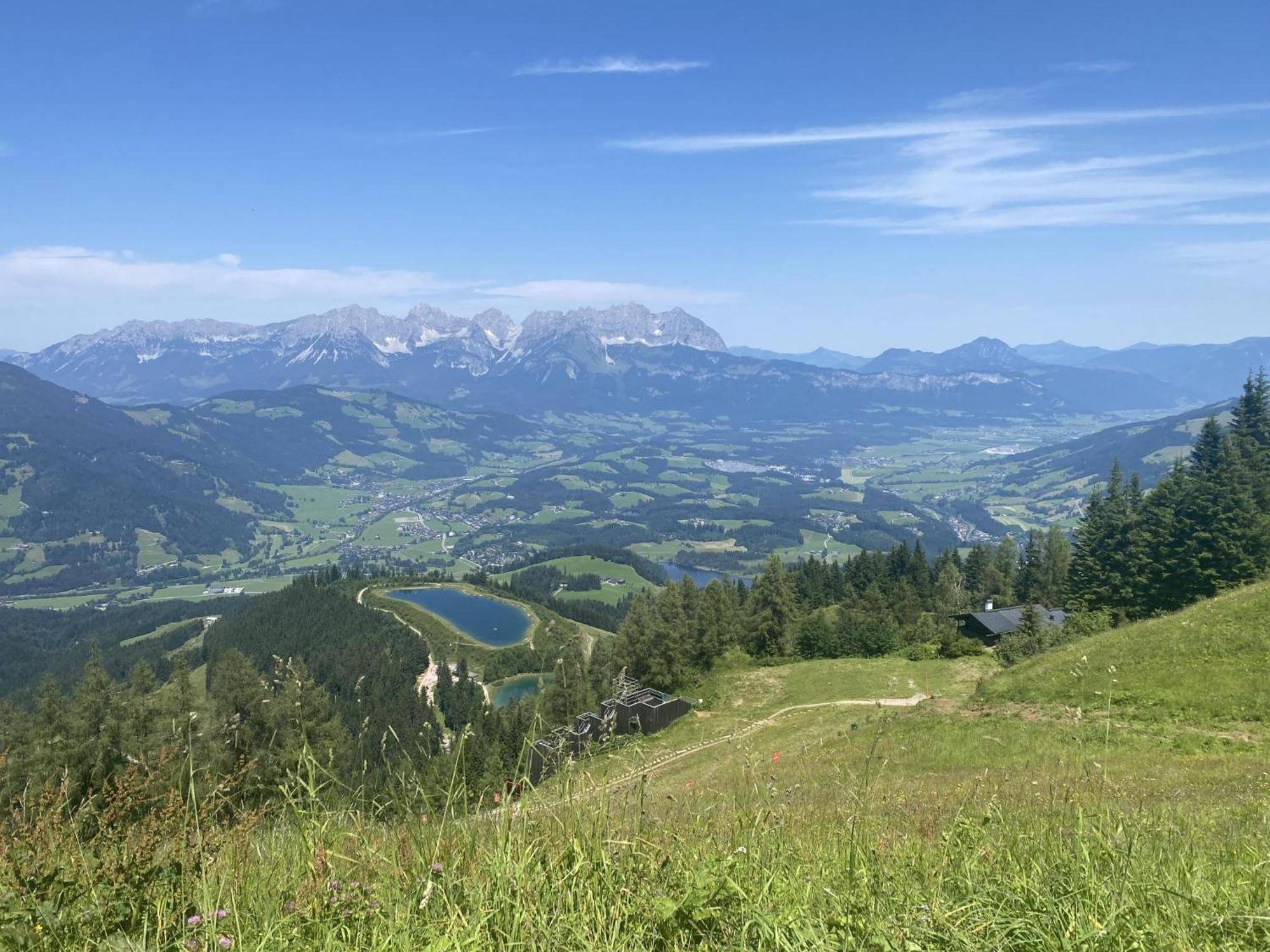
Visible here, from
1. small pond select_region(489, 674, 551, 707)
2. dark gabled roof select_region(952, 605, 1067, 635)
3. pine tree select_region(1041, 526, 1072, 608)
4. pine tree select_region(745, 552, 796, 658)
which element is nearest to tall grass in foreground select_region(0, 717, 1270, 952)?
dark gabled roof select_region(952, 605, 1067, 635)

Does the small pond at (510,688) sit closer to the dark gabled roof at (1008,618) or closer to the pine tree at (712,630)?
the pine tree at (712,630)

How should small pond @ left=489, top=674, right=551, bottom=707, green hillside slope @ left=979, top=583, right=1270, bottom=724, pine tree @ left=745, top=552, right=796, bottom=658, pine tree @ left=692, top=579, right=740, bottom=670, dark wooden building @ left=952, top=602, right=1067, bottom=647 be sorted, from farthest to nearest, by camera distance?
small pond @ left=489, top=674, right=551, bottom=707
pine tree @ left=745, top=552, right=796, bottom=658
pine tree @ left=692, top=579, right=740, bottom=670
dark wooden building @ left=952, top=602, right=1067, bottom=647
green hillside slope @ left=979, top=583, right=1270, bottom=724

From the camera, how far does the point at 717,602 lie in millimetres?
55938

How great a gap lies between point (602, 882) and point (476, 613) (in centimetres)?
13469

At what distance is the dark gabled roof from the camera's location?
Result: 4541cm

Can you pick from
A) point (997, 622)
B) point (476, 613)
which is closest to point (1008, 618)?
point (997, 622)

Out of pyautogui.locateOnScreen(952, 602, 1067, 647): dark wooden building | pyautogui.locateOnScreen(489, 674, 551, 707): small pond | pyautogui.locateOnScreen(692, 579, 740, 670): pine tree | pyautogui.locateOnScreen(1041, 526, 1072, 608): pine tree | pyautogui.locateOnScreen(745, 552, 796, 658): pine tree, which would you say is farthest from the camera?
pyautogui.locateOnScreen(489, 674, 551, 707): small pond

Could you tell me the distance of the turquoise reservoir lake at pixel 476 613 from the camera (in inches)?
4727

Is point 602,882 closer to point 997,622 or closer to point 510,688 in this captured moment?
point 997,622

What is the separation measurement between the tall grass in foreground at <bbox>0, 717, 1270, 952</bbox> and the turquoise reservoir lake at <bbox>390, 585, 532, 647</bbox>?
378 ft

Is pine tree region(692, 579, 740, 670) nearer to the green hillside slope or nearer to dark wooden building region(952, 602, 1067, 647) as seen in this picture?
dark wooden building region(952, 602, 1067, 647)

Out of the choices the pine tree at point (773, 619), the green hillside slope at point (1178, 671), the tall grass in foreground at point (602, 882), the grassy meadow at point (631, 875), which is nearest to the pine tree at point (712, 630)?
the pine tree at point (773, 619)

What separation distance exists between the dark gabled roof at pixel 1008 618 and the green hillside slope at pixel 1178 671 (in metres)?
19.7

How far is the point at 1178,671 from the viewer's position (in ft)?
68.8
